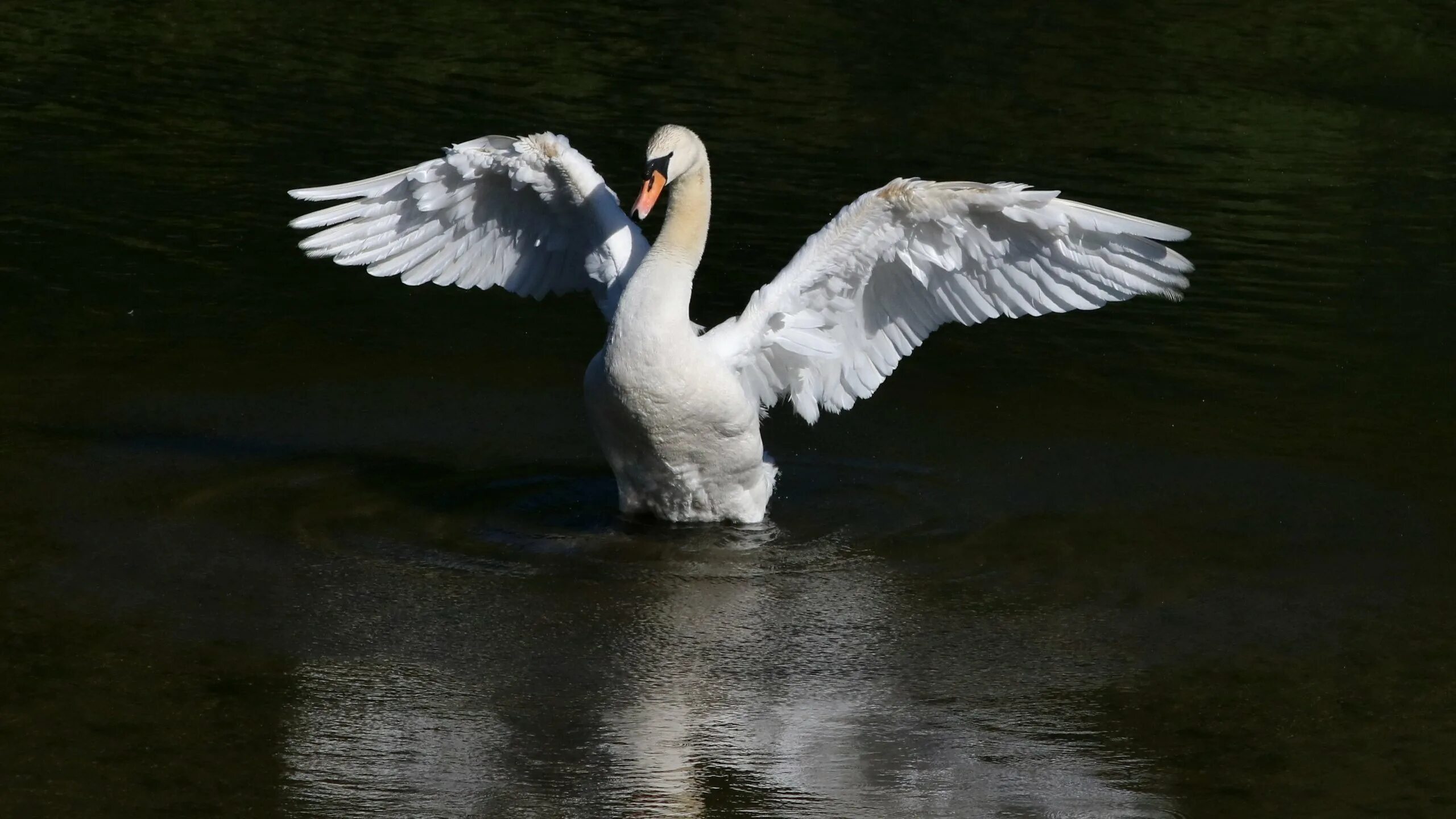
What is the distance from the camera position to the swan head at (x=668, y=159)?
8.16 meters

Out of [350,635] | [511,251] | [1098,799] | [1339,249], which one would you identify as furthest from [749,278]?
[1098,799]

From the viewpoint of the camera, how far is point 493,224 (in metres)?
9.36

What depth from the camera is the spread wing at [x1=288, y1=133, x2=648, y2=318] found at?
8766 mm

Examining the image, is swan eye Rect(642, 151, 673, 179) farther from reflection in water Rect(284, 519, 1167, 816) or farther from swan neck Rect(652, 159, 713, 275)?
reflection in water Rect(284, 519, 1167, 816)

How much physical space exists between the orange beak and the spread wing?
73cm

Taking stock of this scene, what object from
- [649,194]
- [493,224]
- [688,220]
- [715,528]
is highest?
[649,194]

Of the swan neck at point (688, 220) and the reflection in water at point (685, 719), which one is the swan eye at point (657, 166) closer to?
the swan neck at point (688, 220)

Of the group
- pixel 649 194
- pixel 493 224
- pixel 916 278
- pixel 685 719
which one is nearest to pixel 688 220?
Answer: pixel 649 194

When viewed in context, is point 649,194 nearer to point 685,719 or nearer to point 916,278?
point 916,278

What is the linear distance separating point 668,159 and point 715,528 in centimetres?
167

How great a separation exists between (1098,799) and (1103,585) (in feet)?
7.22

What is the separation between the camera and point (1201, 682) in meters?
7.20

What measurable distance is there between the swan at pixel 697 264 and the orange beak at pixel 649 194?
1 cm

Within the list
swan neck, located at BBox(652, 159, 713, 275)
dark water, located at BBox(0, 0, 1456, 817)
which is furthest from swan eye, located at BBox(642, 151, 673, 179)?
dark water, located at BBox(0, 0, 1456, 817)
